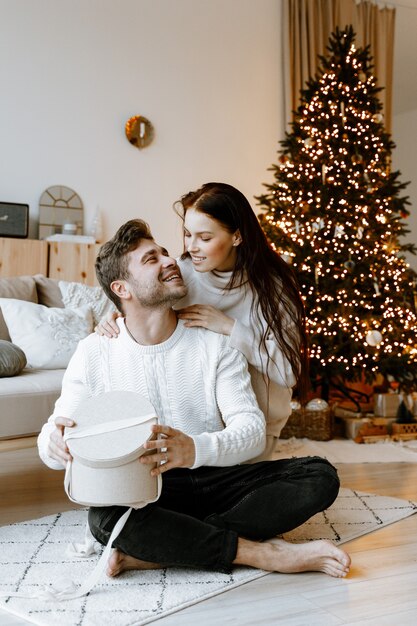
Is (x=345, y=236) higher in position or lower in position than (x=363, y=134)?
lower

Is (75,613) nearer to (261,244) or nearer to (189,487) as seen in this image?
(189,487)

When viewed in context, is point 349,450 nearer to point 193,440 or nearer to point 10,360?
point 10,360

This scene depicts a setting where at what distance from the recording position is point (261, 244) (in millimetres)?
2291

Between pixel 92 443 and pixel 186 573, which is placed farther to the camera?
pixel 186 573

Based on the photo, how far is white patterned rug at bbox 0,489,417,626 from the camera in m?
1.67

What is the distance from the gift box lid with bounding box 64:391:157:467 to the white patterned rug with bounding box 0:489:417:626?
34cm

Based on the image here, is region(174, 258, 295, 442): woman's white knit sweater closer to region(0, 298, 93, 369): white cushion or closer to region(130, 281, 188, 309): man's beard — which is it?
region(130, 281, 188, 309): man's beard

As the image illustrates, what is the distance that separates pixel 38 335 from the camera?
314 cm

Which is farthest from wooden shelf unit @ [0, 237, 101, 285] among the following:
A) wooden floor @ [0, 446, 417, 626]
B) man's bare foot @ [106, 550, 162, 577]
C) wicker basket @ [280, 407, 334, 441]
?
man's bare foot @ [106, 550, 162, 577]

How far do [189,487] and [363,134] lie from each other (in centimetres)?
326

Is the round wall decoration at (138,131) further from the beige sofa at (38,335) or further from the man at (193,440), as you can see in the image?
the man at (193,440)

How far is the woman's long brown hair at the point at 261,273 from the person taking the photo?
2.22 meters

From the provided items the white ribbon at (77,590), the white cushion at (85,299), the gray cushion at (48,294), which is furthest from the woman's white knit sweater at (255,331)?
→ the gray cushion at (48,294)

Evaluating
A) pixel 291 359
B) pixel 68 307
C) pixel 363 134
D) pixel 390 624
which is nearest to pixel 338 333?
pixel 363 134
